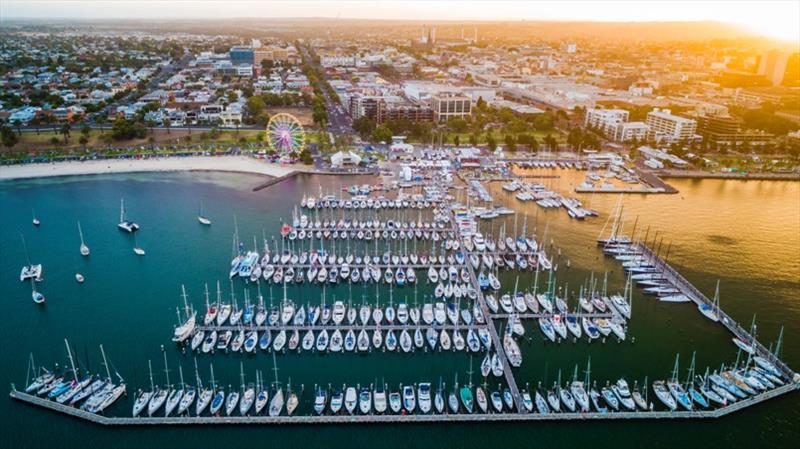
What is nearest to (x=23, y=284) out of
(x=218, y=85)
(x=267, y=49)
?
(x=218, y=85)

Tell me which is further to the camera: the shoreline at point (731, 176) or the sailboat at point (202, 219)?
the shoreline at point (731, 176)

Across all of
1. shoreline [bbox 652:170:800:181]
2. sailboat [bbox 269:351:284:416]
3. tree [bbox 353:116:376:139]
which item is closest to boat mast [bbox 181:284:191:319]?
sailboat [bbox 269:351:284:416]

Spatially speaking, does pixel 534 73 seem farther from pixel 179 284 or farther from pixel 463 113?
pixel 179 284

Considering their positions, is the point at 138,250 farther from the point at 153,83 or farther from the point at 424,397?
the point at 153,83

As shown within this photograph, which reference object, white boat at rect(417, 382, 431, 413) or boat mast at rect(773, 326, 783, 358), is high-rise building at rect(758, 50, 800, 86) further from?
white boat at rect(417, 382, 431, 413)

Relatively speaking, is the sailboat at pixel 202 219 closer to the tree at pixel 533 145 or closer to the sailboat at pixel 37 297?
the sailboat at pixel 37 297

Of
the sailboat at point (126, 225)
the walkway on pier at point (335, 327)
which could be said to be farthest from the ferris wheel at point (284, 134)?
the walkway on pier at point (335, 327)
